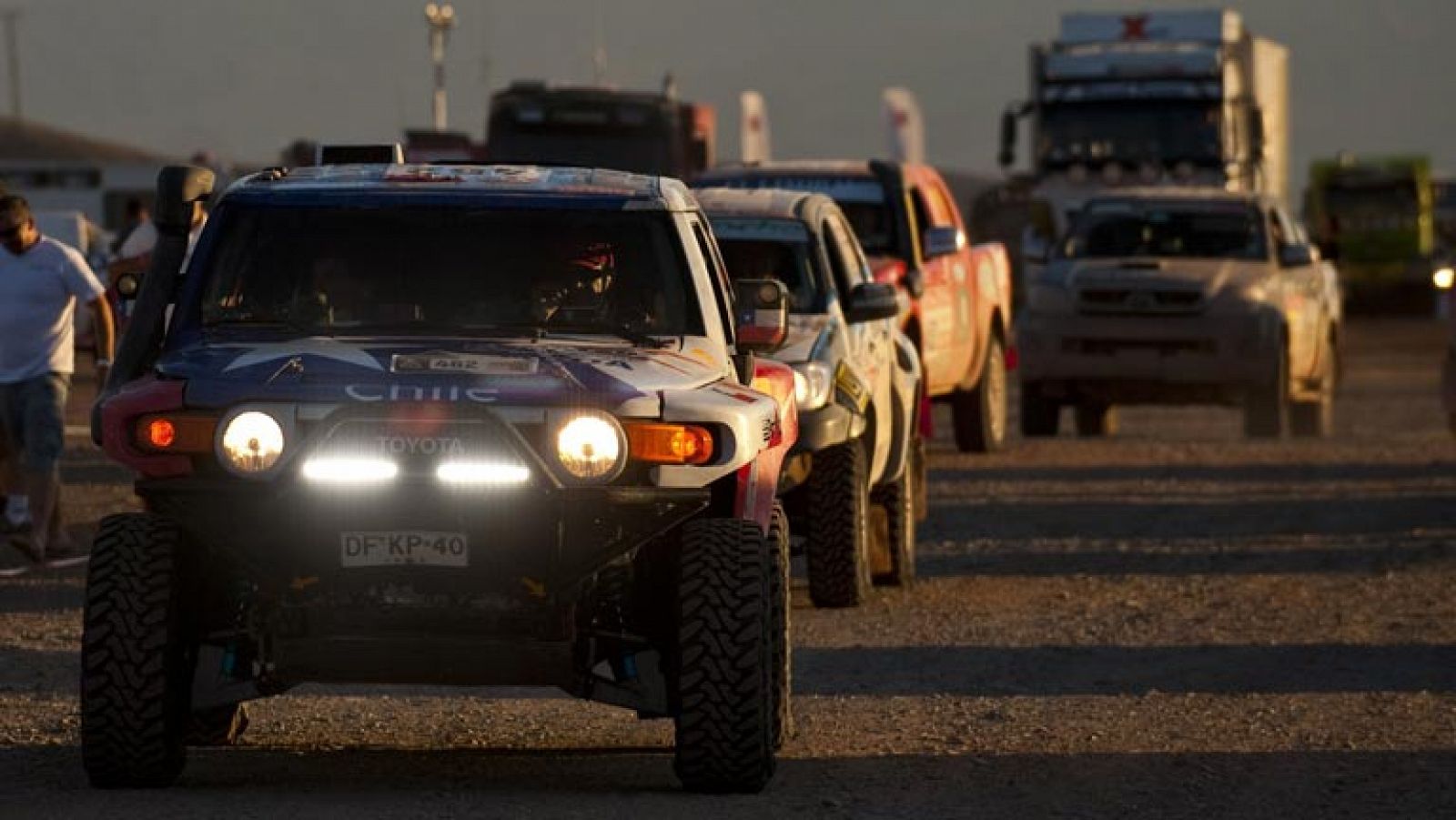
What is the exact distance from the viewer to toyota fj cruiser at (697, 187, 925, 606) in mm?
14594

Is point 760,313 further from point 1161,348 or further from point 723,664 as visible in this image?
point 1161,348

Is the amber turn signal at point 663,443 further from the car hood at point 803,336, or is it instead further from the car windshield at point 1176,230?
the car windshield at point 1176,230

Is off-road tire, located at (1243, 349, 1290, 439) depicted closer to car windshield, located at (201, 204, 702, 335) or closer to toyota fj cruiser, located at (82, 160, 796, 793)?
car windshield, located at (201, 204, 702, 335)

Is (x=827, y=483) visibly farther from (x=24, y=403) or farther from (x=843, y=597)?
(x=24, y=403)

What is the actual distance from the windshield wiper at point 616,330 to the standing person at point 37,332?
635 cm

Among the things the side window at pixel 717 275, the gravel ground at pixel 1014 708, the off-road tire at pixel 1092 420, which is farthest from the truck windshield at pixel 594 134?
the side window at pixel 717 275

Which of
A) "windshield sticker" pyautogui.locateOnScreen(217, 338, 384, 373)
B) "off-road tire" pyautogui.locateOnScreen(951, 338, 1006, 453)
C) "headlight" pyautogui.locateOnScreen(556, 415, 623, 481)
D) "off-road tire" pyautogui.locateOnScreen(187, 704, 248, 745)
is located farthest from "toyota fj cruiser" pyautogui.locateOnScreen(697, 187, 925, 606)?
"off-road tire" pyautogui.locateOnScreen(951, 338, 1006, 453)

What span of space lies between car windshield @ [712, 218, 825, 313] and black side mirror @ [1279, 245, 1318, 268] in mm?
10637

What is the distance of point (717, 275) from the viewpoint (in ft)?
36.5

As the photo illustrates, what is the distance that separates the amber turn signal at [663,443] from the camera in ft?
30.9

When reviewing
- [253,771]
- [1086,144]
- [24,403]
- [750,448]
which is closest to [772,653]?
[750,448]

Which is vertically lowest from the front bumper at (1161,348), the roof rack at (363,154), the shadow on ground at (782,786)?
the shadow on ground at (782,786)

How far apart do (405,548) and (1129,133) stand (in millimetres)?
32401

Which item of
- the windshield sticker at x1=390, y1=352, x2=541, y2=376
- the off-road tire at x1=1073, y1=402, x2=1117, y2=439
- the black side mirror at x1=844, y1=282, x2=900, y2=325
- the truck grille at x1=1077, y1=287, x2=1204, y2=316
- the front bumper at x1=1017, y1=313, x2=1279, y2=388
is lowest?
the off-road tire at x1=1073, y1=402, x2=1117, y2=439
